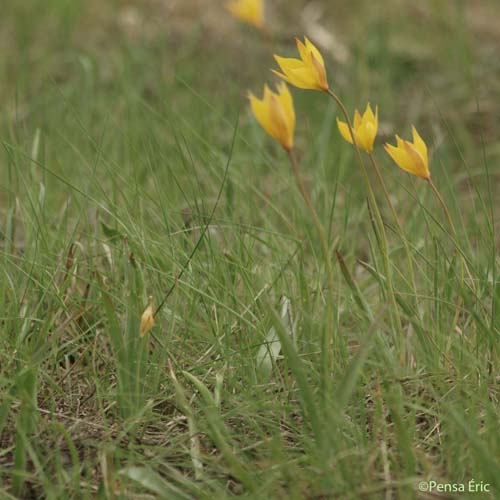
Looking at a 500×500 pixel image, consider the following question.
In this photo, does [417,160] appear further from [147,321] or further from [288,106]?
[147,321]

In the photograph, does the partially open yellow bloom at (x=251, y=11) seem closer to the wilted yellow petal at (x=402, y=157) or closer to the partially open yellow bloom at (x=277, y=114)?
the wilted yellow petal at (x=402, y=157)

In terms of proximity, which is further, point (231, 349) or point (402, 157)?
point (231, 349)

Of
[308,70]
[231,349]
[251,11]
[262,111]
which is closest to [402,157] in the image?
[308,70]

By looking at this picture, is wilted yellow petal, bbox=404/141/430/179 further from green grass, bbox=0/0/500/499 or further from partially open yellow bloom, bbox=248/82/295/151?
partially open yellow bloom, bbox=248/82/295/151

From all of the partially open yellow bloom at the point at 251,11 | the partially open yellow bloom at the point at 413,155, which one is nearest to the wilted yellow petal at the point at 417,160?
the partially open yellow bloom at the point at 413,155

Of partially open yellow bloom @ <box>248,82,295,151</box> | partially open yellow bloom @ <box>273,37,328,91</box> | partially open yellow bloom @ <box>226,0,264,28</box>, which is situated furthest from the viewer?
partially open yellow bloom @ <box>226,0,264,28</box>

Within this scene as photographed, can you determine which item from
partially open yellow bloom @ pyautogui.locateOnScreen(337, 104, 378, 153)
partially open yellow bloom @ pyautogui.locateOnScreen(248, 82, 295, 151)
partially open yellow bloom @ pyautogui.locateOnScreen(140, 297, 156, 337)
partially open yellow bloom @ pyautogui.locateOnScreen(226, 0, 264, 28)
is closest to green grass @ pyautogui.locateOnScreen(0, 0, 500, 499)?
partially open yellow bloom @ pyautogui.locateOnScreen(140, 297, 156, 337)

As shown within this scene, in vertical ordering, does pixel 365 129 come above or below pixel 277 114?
below

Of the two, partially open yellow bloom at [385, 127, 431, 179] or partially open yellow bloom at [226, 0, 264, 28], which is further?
partially open yellow bloom at [226, 0, 264, 28]
